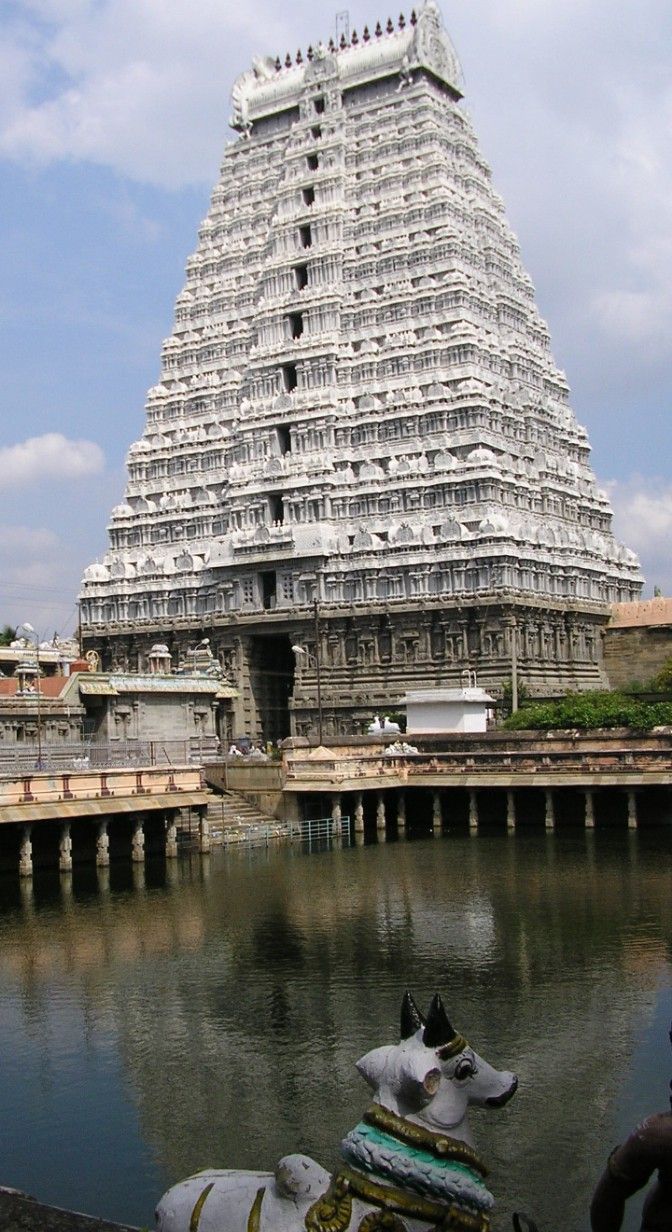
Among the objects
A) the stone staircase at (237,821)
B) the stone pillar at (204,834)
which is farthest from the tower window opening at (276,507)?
the stone pillar at (204,834)

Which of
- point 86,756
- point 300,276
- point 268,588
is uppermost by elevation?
point 300,276

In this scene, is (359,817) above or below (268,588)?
below

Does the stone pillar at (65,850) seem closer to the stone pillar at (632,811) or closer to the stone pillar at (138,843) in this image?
the stone pillar at (138,843)

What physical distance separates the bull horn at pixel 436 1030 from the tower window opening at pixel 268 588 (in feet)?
241

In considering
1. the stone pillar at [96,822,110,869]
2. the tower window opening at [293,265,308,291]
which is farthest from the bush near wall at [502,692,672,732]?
the tower window opening at [293,265,308,291]

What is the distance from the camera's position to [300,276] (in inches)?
3479

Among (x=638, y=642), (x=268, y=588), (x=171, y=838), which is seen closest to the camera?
(x=171, y=838)

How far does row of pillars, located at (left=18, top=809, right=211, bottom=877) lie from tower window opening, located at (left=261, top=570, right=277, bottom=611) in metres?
31.8

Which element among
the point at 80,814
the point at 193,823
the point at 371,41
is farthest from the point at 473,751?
the point at 371,41

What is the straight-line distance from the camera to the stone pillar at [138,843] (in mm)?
46344

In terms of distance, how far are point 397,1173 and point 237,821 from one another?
4663 centimetres

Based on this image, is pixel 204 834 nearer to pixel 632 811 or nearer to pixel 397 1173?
pixel 632 811

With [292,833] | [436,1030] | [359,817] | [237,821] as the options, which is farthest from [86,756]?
[436,1030]

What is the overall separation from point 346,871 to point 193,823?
10.8 meters
